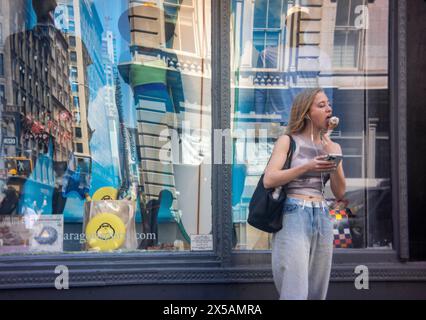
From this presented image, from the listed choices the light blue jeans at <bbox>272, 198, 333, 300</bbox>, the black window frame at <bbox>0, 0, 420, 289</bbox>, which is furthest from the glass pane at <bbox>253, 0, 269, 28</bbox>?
the light blue jeans at <bbox>272, 198, 333, 300</bbox>

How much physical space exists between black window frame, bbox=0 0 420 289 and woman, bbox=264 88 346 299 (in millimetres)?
1347

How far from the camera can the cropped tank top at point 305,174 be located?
4.71 meters

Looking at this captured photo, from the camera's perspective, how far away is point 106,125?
6312mm

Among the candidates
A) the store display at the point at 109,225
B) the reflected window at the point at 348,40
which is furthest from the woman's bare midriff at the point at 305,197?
the reflected window at the point at 348,40

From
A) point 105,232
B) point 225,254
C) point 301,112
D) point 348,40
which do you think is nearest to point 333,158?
point 301,112

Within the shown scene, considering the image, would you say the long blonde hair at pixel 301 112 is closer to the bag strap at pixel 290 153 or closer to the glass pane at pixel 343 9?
the bag strap at pixel 290 153

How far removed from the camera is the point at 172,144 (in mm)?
6375

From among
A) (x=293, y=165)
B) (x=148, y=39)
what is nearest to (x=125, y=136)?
(x=148, y=39)

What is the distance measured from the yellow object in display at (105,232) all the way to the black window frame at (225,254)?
14cm

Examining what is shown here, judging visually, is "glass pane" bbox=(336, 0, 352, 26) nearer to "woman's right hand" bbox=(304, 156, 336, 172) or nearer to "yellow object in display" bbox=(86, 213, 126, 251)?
"woman's right hand" bbox=(304, 156, 336, 172)

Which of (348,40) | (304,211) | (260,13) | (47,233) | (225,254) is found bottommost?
(225,254)

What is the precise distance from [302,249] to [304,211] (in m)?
0.26

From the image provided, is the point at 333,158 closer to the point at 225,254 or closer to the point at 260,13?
the point at 225,254

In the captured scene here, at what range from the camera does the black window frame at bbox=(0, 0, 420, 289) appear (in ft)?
19.5
